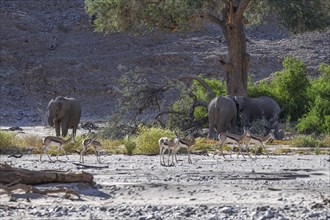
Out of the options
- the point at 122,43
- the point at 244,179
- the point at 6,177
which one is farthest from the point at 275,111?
the point at 122,43

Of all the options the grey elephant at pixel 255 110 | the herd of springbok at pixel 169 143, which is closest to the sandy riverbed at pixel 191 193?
the herd of springbok at pixel 169 143

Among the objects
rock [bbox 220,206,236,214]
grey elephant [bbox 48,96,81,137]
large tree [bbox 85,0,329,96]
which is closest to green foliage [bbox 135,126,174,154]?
large tree [bbox 85,0,329,96]

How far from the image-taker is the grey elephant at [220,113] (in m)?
33.1

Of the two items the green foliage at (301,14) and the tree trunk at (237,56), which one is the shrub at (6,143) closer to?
the tree trunk at (237,56)

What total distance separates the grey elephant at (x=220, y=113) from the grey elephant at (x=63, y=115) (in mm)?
5249

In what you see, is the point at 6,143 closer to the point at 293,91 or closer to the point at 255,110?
the point at 255,110

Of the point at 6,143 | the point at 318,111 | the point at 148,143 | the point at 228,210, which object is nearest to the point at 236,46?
the point at 318,111

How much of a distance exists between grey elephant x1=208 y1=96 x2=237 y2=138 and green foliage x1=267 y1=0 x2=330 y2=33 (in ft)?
11.1

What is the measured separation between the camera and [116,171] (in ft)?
63.6

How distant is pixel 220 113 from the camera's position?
109 feet

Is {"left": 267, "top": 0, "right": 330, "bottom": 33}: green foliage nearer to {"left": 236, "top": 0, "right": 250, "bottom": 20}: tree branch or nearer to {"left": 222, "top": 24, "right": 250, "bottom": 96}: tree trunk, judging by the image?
{"left": 236, "top": 0, "right": 250, "bottom": 20}: tree branch

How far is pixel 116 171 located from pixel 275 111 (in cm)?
1563

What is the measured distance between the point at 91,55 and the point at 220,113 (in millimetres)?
26920

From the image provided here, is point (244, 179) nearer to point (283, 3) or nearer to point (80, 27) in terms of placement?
point (283, 3)
